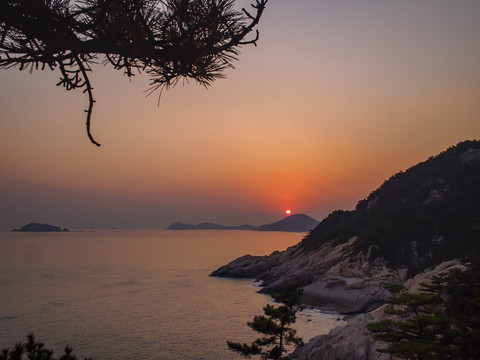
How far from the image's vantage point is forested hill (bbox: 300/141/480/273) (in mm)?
38906

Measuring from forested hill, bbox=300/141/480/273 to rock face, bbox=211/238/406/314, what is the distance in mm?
1742

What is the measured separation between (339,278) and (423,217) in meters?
12.6

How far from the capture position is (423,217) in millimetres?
43125

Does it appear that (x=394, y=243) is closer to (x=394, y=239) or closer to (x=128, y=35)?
(x=394, y=239)

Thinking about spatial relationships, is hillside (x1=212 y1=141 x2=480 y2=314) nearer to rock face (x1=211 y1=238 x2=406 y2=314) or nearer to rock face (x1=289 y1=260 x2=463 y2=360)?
rock face (x1=211 y1=238 x2=406 y2=314)

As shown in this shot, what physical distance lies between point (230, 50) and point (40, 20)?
2.12 metres

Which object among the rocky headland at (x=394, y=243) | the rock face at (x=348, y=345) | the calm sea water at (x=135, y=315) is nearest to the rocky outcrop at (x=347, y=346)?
the rock face at (x=348, y=345)

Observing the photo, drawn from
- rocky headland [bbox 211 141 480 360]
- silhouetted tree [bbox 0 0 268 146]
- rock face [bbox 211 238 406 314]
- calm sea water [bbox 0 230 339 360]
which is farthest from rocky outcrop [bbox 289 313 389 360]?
silhouetted tree [bbox 0 0 268 146]

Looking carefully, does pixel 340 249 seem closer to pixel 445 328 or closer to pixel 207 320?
A: pixel 207 320

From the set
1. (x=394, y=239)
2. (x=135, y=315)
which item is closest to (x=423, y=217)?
(x=394, y=239)

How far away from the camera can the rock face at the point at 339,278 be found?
1453 inches

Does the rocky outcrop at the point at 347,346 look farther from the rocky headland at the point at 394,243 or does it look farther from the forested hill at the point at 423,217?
the forested hill at the point at 423,217

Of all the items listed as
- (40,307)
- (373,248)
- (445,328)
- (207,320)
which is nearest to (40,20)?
(445,328)

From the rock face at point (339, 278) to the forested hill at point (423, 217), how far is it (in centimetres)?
174
